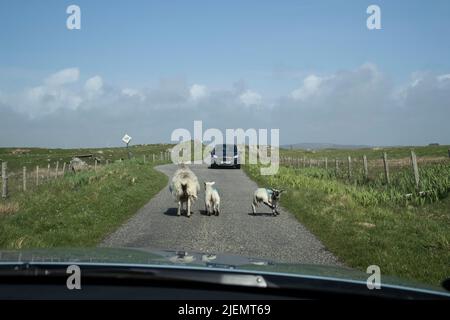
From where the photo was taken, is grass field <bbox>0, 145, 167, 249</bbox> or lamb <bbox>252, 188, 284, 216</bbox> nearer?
grass field <bbox>0, 145, 167, 249</bbox>

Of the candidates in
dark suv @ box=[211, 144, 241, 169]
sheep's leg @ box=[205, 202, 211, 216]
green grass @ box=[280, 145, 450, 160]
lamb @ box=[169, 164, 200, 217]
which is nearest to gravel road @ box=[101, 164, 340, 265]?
sheep's leg @ box=[205, 202, 211, 216]

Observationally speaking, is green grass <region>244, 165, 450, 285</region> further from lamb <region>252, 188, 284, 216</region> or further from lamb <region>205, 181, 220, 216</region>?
lamb <region>205, 181, 220, 216</region>

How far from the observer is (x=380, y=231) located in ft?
39.7

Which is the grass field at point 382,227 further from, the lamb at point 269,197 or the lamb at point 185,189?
the lamb at point 185,189

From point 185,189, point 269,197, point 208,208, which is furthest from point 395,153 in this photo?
point 185,189

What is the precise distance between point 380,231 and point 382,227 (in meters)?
0.70

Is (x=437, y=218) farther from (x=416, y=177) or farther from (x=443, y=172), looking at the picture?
(x=443, y=172)

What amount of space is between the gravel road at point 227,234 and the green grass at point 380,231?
1.51 ft

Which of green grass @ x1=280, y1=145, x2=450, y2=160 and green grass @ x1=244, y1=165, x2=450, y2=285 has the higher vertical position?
green grass @ x1=280, y1=145, x2=450, y2=160

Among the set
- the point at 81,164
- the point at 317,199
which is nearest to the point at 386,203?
the point at 317,199

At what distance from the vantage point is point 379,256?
30.7 ft

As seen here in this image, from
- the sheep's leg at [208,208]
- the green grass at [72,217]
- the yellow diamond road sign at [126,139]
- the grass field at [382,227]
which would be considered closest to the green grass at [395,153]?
the yellow diamond road sign at [126,139]

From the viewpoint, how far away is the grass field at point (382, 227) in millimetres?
8875

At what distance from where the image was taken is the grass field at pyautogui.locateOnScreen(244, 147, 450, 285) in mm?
8875
